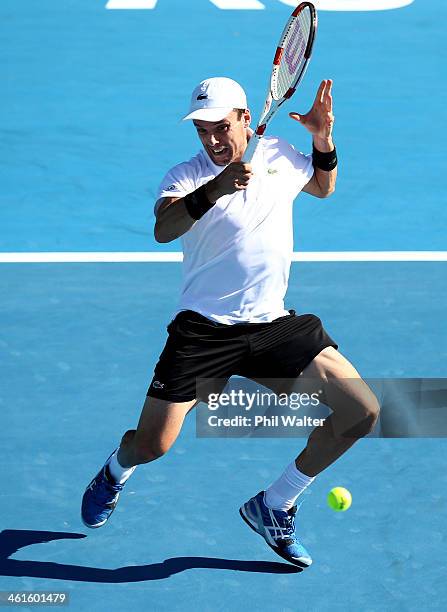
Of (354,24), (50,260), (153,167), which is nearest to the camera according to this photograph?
(50,260)

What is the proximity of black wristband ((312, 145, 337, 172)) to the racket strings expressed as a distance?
48 cm

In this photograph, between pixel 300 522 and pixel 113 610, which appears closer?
pixel 113 610

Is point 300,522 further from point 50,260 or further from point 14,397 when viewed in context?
point 50,260

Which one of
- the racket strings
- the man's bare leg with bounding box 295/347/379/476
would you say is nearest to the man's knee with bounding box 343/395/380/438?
the man's bare leg with bounding box 295/347/379/476

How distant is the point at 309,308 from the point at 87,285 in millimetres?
1659

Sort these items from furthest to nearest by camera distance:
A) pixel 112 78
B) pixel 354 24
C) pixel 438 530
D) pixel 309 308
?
pixel 354 24
pixel 112 78
pixel 309 308
pixel 438 530

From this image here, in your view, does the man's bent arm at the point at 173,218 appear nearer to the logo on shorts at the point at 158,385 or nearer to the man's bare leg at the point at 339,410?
the logo on shorts at the point at 158,385

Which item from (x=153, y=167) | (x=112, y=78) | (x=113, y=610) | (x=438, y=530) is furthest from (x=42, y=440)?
(x=112, y=78)

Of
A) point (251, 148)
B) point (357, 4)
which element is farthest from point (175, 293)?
point (357, 4)

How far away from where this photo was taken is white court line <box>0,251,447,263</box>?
9375 mm

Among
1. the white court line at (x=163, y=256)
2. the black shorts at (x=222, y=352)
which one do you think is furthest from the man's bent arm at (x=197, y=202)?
the white court line at (x=163, y=256)

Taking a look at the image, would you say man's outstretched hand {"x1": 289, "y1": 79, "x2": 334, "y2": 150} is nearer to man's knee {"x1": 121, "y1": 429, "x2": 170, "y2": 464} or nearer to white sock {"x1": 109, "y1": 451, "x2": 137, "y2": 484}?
man's knee {"x1": 121, "y1": 429, "x2": 170, "y2": 464}

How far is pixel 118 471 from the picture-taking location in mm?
6316

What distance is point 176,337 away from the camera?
6020 mm
